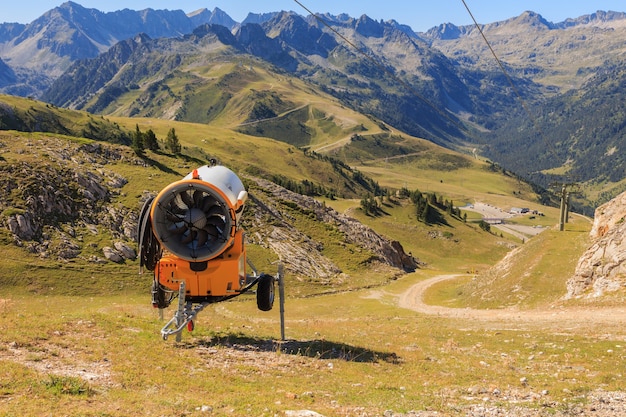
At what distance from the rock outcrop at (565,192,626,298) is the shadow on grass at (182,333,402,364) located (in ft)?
89.3

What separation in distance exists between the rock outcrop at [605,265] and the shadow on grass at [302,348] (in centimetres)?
2721

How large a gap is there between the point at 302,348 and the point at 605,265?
32374 millimetres

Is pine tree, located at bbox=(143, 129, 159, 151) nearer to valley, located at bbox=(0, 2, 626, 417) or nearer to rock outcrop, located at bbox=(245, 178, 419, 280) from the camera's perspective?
valley, located at bbox=(0, 2, 626, 417)

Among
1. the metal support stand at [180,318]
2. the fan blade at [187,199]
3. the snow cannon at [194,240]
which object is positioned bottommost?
the metal support stand at [180,318]

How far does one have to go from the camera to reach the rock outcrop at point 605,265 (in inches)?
1410

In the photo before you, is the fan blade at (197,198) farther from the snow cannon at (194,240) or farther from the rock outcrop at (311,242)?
the rock outcrop at (311,242)

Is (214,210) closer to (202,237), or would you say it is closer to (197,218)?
(197,218)

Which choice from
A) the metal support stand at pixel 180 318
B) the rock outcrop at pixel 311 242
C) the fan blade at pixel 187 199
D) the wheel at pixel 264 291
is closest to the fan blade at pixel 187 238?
the fan blade at pixel 187 199

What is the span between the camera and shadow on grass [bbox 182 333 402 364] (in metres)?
16.8

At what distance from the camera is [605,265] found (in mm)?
37625

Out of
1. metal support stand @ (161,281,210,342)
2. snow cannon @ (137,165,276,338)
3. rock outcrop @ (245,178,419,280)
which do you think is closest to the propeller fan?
snow cannon @ (137,165,276,338)

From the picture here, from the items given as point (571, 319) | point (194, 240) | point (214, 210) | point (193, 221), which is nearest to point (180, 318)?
point (194, 240)

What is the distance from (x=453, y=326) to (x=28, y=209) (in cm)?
4750

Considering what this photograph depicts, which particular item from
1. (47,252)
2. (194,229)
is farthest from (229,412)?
(47,252)
